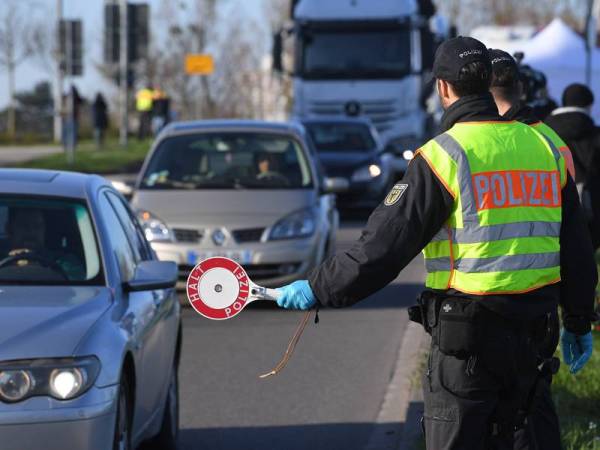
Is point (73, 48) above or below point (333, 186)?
above

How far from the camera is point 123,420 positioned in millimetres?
5695

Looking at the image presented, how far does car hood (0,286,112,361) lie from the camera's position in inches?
207

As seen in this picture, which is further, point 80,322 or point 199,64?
point 199,64

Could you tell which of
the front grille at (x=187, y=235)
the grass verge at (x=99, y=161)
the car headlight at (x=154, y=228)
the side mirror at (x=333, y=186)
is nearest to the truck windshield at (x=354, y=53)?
the grass verge at (x=99, y=161)

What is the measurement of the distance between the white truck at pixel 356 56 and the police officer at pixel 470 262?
21.6 meters

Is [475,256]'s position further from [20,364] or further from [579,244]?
[20,364]

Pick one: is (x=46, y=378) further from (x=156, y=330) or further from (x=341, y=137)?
(x=341, y=137)

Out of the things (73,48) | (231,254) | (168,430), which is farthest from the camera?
(73,48)

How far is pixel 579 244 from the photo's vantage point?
4723mm

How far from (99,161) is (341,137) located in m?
14.2

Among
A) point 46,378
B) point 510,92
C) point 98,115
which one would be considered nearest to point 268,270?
point 510,92

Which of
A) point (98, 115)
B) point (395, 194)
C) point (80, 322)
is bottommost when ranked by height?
point (98, 115)

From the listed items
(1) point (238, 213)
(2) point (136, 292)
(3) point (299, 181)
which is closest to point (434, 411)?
(2) point (136, 292)

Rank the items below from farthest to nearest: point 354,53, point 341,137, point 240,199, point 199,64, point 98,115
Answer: point 98,115 → point 199,64 → point 354,53 → point 341,137 → point 240,199
